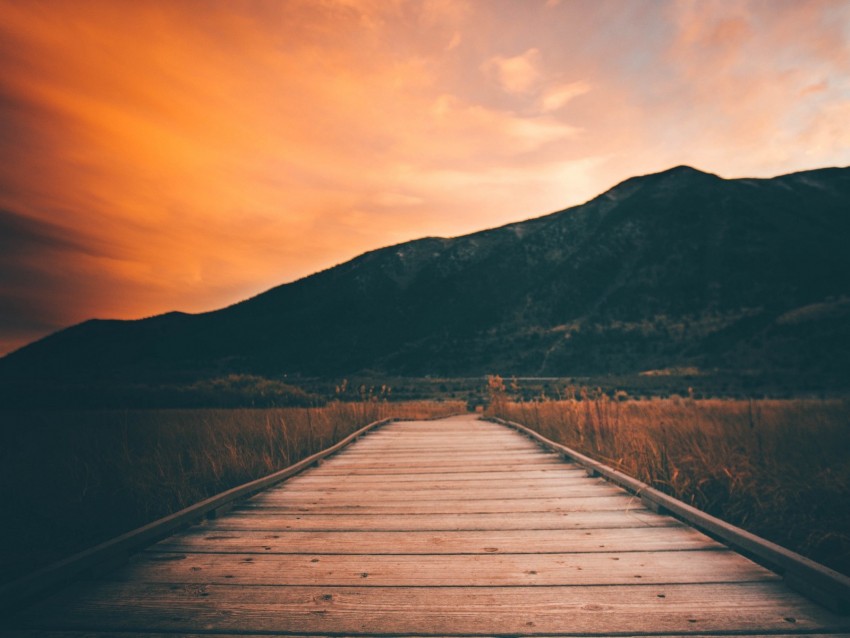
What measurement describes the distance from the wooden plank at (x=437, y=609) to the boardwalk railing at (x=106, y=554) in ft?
0.26

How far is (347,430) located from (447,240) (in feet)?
314

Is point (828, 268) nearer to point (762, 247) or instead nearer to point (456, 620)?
point (762, 247)

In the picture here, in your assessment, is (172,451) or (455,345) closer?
(172,451)

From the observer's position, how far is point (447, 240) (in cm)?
10244

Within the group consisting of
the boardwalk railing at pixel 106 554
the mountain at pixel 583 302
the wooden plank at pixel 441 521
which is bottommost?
the wooden plank at pixel 441 521

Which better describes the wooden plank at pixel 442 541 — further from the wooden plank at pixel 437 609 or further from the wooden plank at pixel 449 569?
the wooden plank at pixel 437 609

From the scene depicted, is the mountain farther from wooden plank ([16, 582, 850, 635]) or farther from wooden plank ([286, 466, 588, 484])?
wooden plank ([16, 582, 850, 635])

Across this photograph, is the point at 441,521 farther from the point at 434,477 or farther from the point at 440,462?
the point at 440,462

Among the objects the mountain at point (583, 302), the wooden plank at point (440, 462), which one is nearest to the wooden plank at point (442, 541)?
the wooden plank at point (440, 462)

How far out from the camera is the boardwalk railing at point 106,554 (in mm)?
2170

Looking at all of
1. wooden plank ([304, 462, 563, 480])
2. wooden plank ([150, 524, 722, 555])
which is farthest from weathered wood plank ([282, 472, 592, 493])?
wooden plank ([150, 524, 722, 555])

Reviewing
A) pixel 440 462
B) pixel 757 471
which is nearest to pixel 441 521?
pixel 440 462

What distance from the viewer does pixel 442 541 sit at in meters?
3.06

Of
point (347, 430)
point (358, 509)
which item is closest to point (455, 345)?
point (347, 430)
